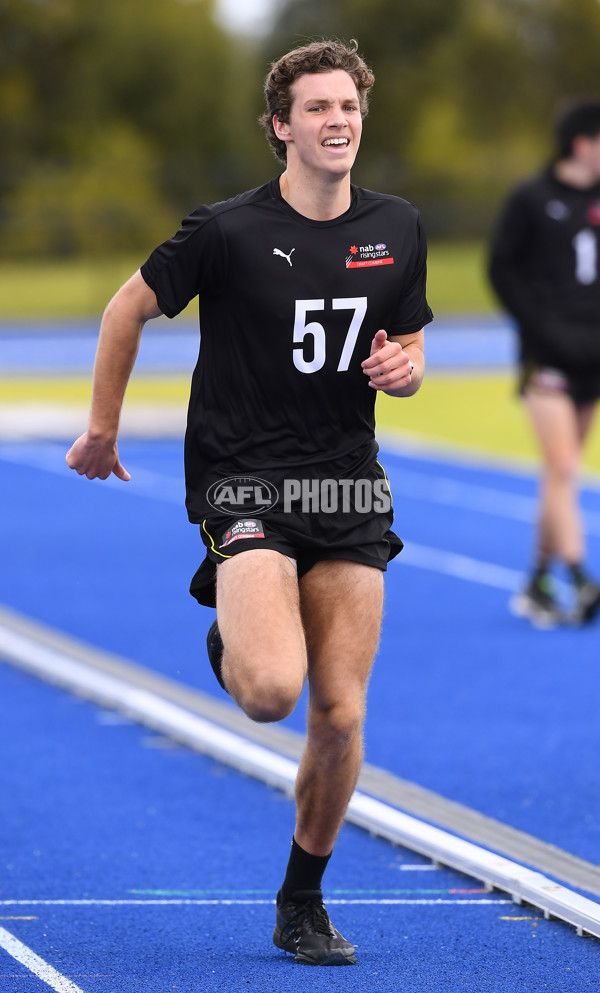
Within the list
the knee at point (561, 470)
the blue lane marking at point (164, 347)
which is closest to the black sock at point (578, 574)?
the knee at point (561, 470)

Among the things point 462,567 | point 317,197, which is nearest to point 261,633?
point 317,197

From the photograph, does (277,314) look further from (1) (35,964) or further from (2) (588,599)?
(2) (588,599)

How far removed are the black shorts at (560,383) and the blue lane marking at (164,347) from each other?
55.1ft

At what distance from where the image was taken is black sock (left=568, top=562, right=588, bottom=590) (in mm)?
8766

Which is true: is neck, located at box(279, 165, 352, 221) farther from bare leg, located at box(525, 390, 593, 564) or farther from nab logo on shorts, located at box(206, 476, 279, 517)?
bare leg, located at box(525, 390, 593, 564)

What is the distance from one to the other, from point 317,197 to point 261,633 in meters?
1.11

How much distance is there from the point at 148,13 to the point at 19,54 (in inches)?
341

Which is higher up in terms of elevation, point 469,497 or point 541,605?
point 541,605

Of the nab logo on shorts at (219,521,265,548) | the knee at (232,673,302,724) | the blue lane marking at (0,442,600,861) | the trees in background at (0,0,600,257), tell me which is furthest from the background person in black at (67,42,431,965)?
the trees in background at (0,0,600,257)

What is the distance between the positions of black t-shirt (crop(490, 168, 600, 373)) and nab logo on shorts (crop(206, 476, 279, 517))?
16.0 ft

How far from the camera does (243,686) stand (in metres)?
3.91

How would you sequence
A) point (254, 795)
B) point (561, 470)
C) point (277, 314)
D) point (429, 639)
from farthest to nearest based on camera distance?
1. point (561, 470)
2. point (429, 639)
3. point (254, 795)
4. point (277, 314)

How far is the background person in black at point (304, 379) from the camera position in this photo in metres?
4.05

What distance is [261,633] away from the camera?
12.8 ft
